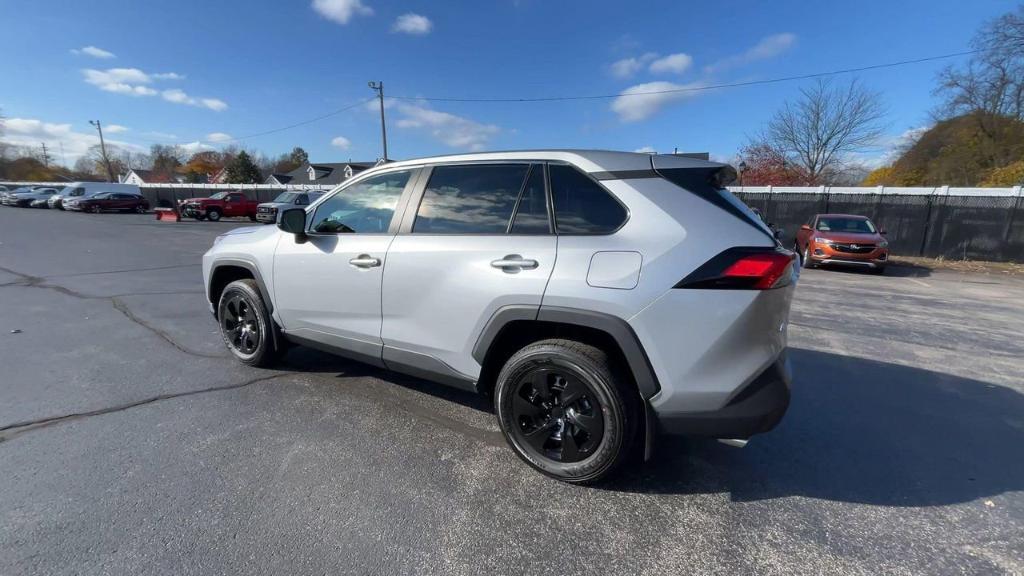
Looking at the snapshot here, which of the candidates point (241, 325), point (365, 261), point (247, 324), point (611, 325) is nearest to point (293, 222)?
point (365, 261)

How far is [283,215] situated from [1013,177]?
27917 millimetres

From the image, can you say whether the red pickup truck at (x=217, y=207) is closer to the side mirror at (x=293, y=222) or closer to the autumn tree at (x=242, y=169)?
the side mirror at (x=293, y=222)

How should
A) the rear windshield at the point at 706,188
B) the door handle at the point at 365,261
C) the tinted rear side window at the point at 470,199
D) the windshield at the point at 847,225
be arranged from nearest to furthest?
the rear windshield at the point at 706,188
the tinted rear side window at the point at 470,199
the door handle at the point at 365,261
the windshield at the point at 847,225

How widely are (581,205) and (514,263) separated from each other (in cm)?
48

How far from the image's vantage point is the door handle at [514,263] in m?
2.34

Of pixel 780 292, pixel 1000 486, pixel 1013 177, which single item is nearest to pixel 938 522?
pixel 1000 486

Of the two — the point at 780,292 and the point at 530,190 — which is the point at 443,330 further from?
the point at 780,292

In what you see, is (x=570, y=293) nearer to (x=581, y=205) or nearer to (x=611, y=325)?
(x=611, y=325)

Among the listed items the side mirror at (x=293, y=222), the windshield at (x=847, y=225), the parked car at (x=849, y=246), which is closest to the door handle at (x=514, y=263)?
the side mirror at (x=293, y=222)

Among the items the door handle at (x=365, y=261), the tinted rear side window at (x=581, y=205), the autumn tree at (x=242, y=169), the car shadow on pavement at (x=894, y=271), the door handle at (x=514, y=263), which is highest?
the autumn tree at (x=242, y=169)

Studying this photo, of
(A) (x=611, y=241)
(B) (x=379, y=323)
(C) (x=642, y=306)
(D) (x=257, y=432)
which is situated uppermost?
(A) (x=611, y=241)

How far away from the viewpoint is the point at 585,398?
7.70 feet

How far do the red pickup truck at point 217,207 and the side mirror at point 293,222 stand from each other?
2740 cm

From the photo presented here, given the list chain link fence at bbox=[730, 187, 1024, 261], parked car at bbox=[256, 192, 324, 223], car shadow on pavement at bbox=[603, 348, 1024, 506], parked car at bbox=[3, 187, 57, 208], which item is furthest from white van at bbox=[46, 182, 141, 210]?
chain link fence at bbox=[730, 187, 1024, 261]
